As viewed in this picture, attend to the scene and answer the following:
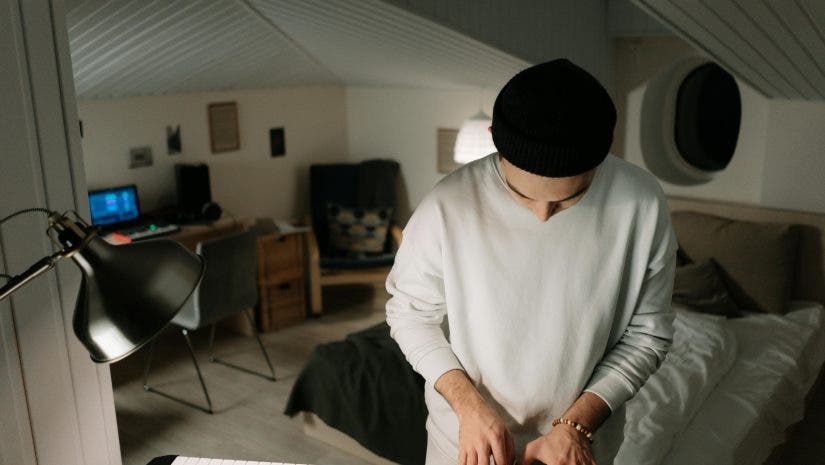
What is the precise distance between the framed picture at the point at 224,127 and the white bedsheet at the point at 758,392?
349 centimetres

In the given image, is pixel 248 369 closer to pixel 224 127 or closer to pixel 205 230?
pixel 205 230

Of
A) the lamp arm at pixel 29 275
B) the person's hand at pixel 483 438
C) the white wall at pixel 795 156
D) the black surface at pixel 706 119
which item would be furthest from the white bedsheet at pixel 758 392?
the lamp arm at pixel 29 275

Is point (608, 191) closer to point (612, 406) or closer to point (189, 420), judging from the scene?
point (612, 406)

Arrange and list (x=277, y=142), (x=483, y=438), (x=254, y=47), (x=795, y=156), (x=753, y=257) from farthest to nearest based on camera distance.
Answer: (x=277, y=142)
(x=254, y=47)
(x=795, y=156)
(x=753, y=257)
(x=483, y=438)

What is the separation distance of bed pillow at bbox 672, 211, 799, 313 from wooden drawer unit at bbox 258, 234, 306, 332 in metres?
2.54

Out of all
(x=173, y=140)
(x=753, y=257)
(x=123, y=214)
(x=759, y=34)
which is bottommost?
(x=753, y=257)

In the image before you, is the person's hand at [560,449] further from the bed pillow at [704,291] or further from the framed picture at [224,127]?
the framed picture at [224,127]

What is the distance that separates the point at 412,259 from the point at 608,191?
1.17 feet

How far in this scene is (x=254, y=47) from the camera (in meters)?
4.17

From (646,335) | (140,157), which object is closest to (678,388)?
(646,335)

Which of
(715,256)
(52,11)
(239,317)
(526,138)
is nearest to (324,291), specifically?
(239,317)

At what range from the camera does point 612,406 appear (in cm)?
122

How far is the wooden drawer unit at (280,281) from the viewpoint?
4797 mm

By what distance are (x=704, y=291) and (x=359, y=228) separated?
2682 millimetres
